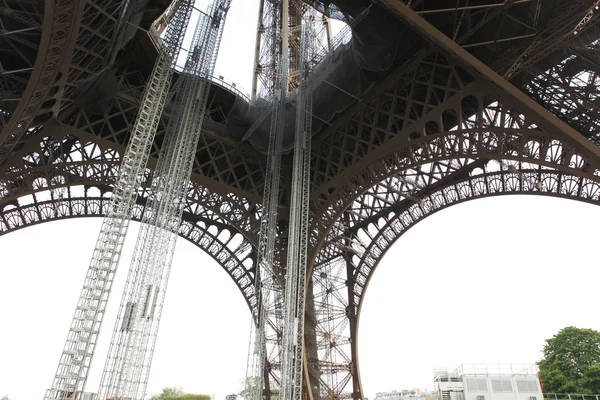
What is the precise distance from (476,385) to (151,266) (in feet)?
62.5

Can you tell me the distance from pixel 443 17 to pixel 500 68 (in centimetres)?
232

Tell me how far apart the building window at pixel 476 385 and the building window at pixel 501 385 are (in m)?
0.55

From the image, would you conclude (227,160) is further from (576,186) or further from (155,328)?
(576,186)

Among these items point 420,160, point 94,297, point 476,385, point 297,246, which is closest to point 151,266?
point 94,297

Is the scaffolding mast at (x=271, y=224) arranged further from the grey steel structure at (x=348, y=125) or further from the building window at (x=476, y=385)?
the building window at (x=476, y=385)

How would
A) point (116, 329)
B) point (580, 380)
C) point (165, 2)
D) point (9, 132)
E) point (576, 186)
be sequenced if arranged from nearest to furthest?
point (116, 329), point (9, 132), point (165, 2), point (576, 186), point (580, 380)

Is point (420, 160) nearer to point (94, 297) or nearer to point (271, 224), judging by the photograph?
point (271, 224)

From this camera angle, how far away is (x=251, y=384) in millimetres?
14375

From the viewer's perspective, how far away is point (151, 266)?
435 inches

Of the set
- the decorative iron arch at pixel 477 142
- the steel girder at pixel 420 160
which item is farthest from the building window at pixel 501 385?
the decorative iron arch at pixel 477 142

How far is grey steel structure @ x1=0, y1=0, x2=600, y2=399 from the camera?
1225cm

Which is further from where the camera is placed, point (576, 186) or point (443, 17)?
point (576, 186)

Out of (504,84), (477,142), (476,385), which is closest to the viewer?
(504,84)

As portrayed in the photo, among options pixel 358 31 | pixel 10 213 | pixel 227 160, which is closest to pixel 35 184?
pixel 10 213
